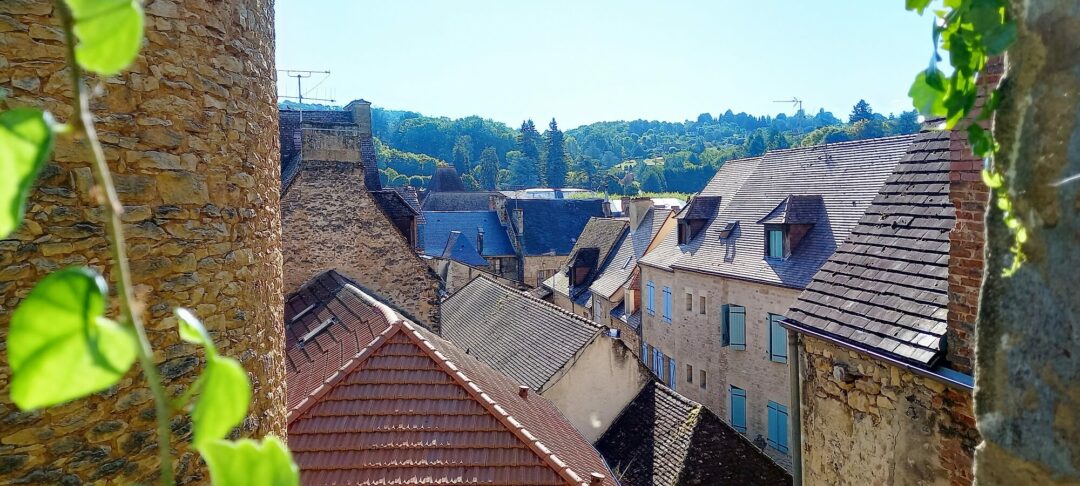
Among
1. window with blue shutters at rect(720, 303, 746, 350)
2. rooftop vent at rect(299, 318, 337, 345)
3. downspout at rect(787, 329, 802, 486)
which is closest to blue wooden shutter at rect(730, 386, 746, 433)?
window with blue shutters at rect(720, 303, 746, 350)

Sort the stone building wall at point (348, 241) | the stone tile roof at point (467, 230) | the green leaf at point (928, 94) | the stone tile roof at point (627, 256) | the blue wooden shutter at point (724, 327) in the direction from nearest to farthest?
the green leaf at point (928, 94) < the stone building wall at point (348, 241) < the blue wooden shutter at point (724, 327) < the stone tile roof at point (627, 256) < the stone tile roof at point (467, 230)

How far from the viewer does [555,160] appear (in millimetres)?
93938

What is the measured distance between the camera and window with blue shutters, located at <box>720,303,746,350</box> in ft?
54.4

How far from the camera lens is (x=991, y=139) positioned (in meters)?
1.67

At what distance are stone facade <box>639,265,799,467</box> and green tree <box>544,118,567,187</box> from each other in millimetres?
72960

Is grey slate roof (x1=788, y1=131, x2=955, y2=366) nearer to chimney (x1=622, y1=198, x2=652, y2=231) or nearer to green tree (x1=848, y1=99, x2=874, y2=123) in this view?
chimney (x1=622, y1=198, x2=652, y2=231)

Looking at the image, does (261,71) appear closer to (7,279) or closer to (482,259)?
(7,279)

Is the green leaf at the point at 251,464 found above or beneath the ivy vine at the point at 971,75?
beneath

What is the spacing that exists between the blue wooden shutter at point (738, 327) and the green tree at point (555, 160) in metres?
77.0

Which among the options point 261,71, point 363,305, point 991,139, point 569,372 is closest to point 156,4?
point 261,71

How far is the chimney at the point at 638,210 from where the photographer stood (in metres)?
26.5

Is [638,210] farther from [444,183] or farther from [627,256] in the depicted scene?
[444,183]

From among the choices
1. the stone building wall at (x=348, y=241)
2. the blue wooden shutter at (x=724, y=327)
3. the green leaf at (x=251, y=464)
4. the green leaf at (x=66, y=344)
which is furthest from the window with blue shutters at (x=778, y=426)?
the green leaf at (x=66, y=344)

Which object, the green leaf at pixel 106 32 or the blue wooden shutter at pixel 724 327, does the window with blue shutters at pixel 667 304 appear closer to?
the blue wooden shutter at pixel 724 327
